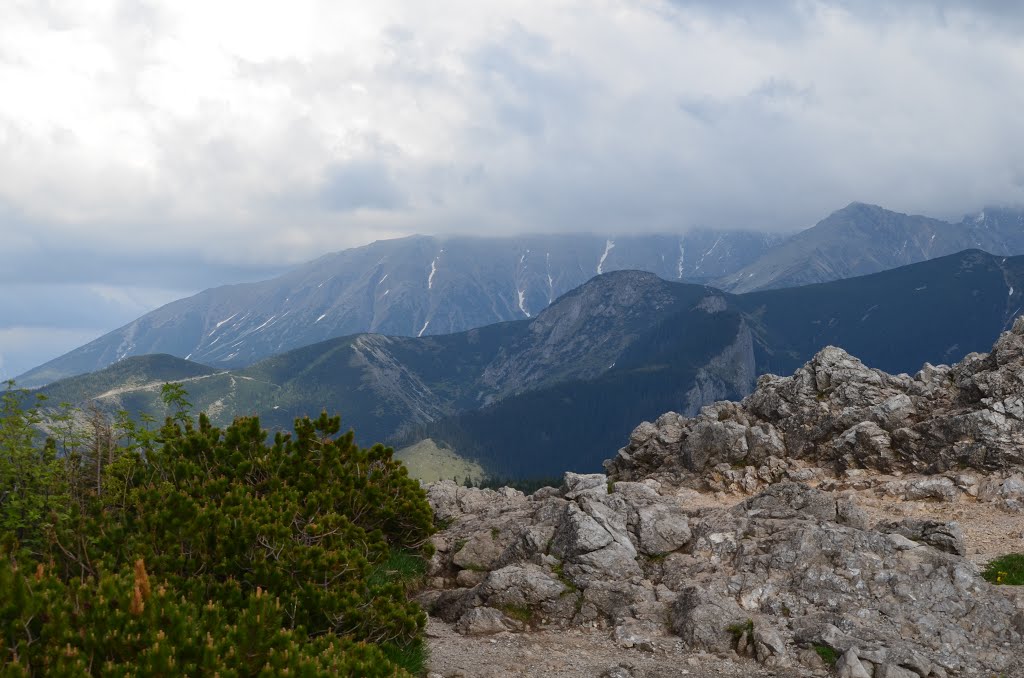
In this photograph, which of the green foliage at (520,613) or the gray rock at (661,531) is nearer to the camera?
the green foliage at (520,613)

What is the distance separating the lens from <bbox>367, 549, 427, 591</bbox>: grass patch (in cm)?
2131

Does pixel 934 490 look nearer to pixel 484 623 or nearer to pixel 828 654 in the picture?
pixel 828 654

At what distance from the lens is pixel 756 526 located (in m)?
22.4

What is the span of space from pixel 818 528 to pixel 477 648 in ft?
39.9

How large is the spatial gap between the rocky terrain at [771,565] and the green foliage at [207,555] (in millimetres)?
3028

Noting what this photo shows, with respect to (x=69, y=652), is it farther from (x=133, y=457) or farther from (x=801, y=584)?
(x=801, y=584)

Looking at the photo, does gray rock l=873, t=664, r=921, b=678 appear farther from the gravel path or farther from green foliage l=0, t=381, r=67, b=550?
green foliage l=0, t=381, r=67, b=550

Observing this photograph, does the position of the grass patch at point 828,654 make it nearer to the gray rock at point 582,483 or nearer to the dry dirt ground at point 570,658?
the dry dirt ground at point 570,658

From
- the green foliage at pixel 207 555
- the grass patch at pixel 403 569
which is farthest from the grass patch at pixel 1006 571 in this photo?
the grass patch at pixel 403 569

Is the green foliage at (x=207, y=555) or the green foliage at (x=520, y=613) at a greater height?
the green foliage at (x=207, y=555)

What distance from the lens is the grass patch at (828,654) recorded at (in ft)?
51.3

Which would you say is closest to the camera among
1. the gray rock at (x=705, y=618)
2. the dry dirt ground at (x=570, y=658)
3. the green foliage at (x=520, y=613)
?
the dry dirt ground at (x=570, y=658)

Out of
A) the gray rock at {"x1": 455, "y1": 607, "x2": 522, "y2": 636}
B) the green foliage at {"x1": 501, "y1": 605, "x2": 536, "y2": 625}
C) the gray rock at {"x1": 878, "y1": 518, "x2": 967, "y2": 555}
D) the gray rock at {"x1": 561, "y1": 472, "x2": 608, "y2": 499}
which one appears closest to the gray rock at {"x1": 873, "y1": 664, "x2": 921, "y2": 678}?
the gray rock at {"x1": 878, "y1": 518, "x2": 967, "y2": 555}

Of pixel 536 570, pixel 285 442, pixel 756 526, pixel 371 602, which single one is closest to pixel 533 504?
pixel 536 570
